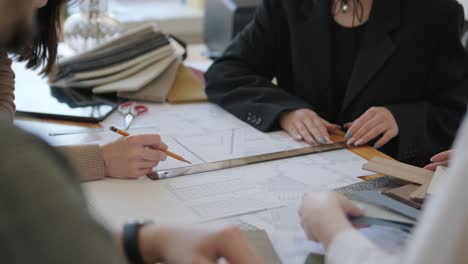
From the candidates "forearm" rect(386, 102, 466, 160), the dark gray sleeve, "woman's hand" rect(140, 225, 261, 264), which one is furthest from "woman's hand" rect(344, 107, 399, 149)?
the dark gray sleeve

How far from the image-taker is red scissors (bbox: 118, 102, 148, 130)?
1.68 meters

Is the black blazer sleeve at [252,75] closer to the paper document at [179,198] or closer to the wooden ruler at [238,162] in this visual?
the wooden ruler at [238,162]

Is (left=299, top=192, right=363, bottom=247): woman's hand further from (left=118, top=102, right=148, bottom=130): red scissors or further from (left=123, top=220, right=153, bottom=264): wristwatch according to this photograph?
(left=118, top=102, right=148, bottom=130): red scissors

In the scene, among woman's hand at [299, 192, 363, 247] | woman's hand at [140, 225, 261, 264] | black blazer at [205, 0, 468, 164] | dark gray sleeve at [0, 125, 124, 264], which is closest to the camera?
dark gray sleeve at [0, 125, 124, 264]

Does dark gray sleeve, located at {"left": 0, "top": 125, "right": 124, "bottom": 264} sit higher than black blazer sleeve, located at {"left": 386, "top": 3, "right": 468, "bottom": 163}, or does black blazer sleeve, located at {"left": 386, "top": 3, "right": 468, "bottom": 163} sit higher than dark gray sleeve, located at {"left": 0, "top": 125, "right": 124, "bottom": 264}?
dark gray sleeve, located at {"left": 0, "top": 125, "right": 124, "bottom": 264}

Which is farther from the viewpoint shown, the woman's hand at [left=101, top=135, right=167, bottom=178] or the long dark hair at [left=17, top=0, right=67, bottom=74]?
the long dark hair at [left=17, top=0, right=67, bottom=74]

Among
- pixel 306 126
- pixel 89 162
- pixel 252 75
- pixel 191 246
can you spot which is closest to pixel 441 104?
pixel 306 126

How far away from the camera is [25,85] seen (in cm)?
189

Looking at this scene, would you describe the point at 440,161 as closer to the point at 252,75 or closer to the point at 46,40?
the point at 252,75

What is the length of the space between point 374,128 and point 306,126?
17cm

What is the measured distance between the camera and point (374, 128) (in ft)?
5.11

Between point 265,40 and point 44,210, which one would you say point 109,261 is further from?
point 265,40

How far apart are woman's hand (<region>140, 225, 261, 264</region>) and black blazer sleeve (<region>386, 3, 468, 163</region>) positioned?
0.90m

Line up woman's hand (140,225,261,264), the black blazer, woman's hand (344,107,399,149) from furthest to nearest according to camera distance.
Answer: the black blazer → woman's hand (344,107,399,149) → woman's hand (140,225,261,264)
